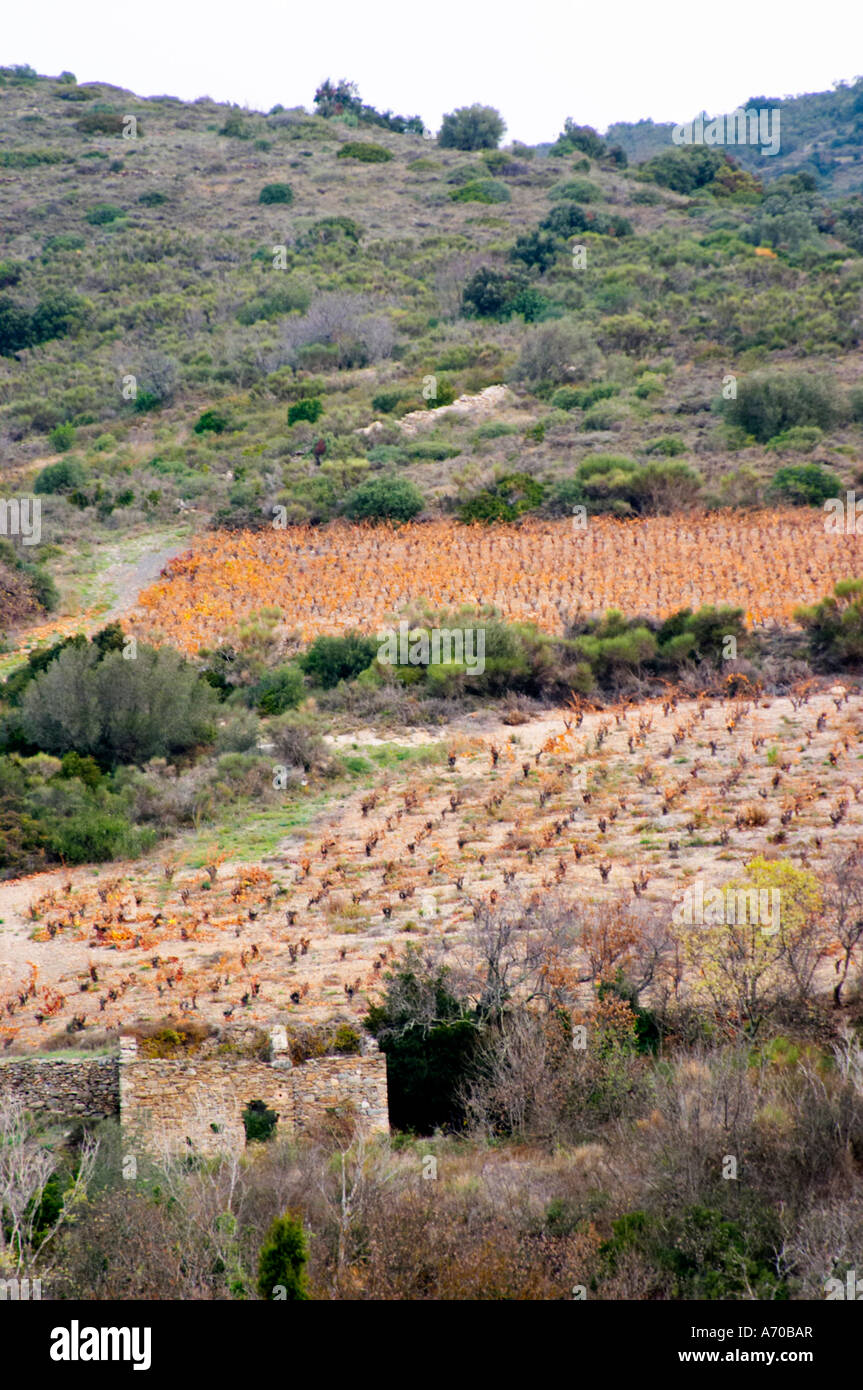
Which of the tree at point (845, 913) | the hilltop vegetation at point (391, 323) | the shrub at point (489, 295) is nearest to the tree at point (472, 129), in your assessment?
the hilltop vegetation at point (391, 323)

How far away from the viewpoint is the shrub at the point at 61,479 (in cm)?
2977

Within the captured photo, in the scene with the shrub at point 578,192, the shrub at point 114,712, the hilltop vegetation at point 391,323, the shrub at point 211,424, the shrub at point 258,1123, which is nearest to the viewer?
the shrub at point 258,1123

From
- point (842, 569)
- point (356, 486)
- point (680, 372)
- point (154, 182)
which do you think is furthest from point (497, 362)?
point (154, 182)

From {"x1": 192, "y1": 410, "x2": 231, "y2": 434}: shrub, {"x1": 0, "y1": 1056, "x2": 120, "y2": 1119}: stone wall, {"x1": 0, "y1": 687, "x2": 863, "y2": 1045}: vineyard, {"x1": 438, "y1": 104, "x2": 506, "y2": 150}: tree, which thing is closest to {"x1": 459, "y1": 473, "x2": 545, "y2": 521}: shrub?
{"x1": 192, "y1": 410, "x2": 231, "y2": 434}: shrub

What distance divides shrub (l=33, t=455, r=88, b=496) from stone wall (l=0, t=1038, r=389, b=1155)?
23265mm

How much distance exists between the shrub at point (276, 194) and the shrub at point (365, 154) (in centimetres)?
925

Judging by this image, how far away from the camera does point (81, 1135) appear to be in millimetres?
8602

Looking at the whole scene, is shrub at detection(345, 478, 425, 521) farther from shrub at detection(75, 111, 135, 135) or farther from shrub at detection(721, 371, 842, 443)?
shrub at detection(75, 111, 135, 135)

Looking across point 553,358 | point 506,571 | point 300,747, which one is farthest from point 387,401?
point 300,747

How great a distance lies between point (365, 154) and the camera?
6344 centimetres

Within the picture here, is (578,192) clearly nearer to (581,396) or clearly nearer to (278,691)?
(581,396)

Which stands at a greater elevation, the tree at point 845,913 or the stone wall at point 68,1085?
the tree at point 845,913

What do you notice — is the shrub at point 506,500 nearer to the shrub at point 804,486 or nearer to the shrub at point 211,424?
the shrub at point 804,486
